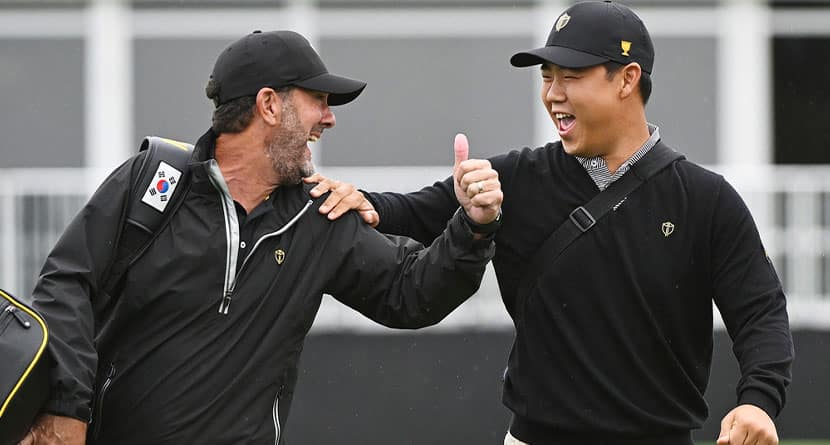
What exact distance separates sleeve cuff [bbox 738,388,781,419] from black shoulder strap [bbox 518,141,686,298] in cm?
68

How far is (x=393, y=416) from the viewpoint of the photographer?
1050 centimetres

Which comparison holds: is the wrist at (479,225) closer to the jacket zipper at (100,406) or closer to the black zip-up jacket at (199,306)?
the black zip-up jacket at (199,306)

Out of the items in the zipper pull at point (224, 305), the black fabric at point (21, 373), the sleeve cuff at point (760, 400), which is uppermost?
the zipper pull at point (224, 305)

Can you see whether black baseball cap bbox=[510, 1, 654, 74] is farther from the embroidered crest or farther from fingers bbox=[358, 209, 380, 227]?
the embroidered crest

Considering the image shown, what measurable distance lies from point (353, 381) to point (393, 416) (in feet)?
1.23

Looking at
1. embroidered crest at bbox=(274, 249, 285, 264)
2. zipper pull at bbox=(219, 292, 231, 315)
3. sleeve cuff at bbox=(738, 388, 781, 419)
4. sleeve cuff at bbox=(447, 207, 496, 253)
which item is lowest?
sleeve cuff at bbox=(738, 388, 781, 419)

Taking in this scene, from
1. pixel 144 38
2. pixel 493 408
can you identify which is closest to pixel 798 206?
pixel 493 408

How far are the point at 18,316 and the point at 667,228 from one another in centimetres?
191

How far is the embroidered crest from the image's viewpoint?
4.45 metres

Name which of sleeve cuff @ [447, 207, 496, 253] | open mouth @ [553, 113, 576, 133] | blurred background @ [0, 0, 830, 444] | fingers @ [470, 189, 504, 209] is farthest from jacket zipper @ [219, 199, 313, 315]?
blurred background @ [0, 0, 830, 444]

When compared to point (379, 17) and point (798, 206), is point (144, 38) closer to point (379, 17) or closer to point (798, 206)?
point (379, 17)

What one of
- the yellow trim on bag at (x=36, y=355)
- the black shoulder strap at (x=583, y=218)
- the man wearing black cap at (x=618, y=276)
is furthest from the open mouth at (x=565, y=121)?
the yellow trim on bag at (x=36, y=355)

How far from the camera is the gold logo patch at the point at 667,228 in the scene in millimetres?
4520

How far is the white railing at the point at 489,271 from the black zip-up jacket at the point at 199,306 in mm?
6290
